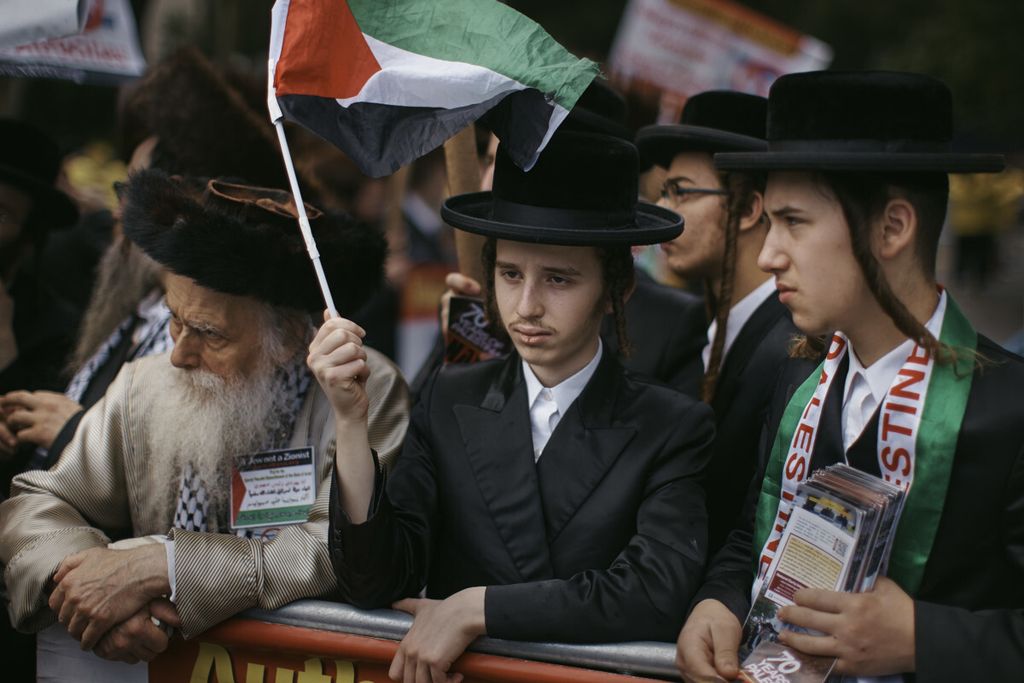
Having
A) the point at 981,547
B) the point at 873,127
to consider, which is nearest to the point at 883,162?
the point at 873,127

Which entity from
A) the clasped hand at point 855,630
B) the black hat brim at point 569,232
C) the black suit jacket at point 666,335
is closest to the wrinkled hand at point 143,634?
the black hat brim at point 569,232

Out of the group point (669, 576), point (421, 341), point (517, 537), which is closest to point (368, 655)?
point (517, 537)

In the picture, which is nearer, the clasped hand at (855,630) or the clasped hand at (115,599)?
the clasped hand at (855,630)

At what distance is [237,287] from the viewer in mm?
3498

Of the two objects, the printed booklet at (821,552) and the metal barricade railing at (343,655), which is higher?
the printed booklet at (821,552)

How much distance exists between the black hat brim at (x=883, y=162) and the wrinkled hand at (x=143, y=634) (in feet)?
6.52

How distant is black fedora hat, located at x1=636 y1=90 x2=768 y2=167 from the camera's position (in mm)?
4242

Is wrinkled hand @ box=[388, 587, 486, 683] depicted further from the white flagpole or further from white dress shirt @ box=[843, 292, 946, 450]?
white dress shirt @ box=[843, 292, 946, 450]

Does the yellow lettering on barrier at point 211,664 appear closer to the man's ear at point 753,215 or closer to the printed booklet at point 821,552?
the printed booklet at point 821,552

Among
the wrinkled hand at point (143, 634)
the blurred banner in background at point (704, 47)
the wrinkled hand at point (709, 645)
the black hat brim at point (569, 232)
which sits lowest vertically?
the wrinkled hand at point (143, 634)

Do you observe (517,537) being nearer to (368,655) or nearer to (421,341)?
(368,655)

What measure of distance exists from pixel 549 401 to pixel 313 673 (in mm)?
969

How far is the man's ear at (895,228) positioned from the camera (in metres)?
2.70

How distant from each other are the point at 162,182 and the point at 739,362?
203cm
